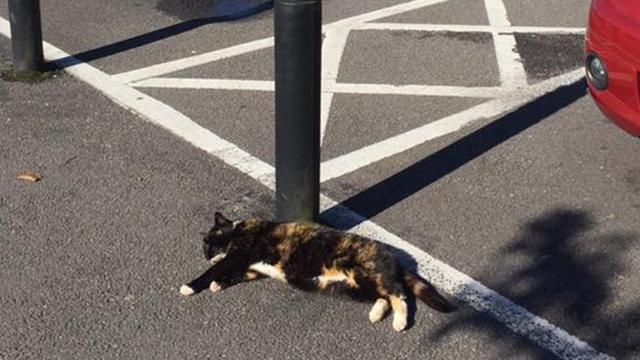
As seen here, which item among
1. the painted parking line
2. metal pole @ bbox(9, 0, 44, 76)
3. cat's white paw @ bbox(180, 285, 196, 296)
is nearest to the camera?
cat's white paw @ bbox(180, 285, 196, 296)

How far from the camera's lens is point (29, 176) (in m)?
5.18

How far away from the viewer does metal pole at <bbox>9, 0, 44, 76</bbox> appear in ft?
20.7

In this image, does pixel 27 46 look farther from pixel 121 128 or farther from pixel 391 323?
pixel 391 323

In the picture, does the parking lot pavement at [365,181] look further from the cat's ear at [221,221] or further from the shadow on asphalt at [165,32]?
the cat's ear at [221,221]

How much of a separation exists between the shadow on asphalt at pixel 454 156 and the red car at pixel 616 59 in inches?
32.2

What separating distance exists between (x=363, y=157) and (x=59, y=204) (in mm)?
1596

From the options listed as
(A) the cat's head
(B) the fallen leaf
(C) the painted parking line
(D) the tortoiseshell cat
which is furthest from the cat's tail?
(B) the fallen leaf

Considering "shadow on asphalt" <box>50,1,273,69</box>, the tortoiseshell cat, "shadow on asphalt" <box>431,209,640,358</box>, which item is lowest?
"shadow on asphalt" <box>50,1,273,69</box>

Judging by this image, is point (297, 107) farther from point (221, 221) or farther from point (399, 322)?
point (399, 322)

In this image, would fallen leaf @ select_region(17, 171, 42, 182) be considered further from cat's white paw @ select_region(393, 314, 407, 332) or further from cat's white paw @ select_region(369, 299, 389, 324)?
cat's white paw @ select_region(393, 314, 407, 332)

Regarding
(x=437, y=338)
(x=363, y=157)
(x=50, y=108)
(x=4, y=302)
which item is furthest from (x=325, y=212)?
(x=50, y=108)

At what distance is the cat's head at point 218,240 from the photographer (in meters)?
4.26

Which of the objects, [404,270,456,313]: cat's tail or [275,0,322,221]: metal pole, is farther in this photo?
[275,0,322,221]: metal pole

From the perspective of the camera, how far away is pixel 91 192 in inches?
197
